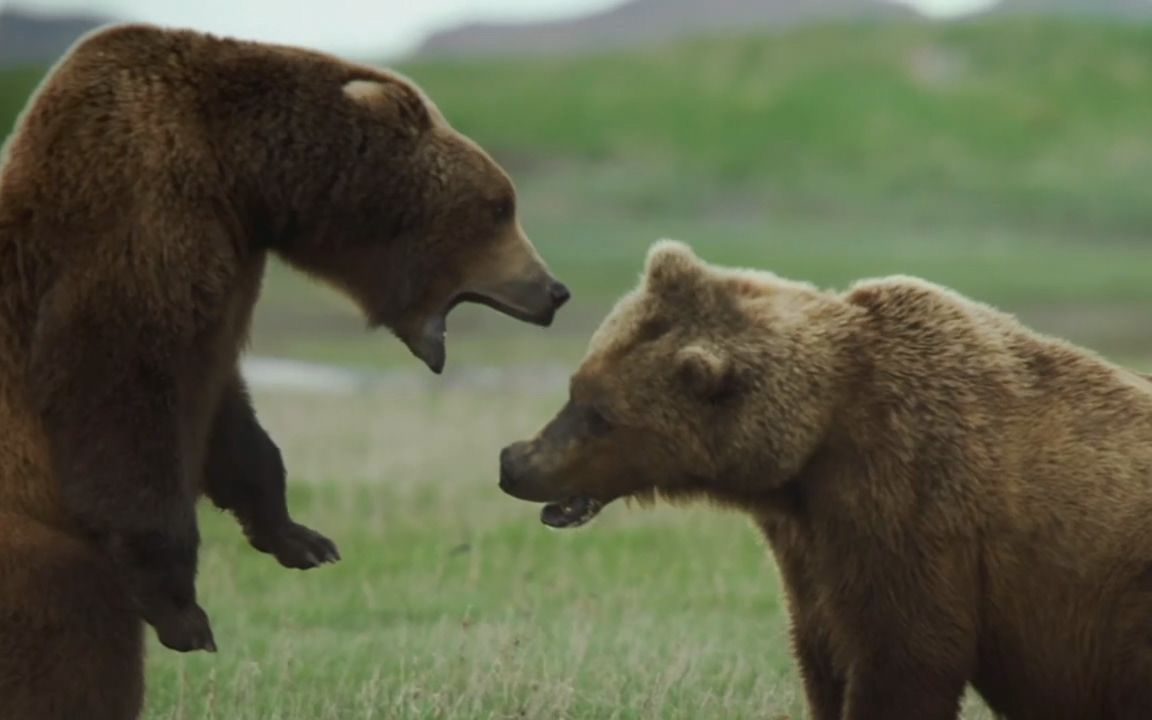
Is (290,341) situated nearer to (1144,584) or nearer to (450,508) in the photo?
(450,508)

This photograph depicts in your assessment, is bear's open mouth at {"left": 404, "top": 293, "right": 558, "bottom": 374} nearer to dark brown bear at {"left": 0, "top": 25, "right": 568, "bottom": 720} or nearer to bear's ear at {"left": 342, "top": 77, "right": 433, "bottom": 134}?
dark brown bear at {"left": 0, "top": 25, "right": 568, "bottom": 720}

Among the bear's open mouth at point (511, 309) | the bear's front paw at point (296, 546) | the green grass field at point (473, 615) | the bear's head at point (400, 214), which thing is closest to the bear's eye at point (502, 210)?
the bear's head at point (400, 214)

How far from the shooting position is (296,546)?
6.11 m

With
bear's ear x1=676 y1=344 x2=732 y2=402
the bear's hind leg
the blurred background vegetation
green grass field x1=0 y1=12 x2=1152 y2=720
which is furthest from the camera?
the blurred background vegetation

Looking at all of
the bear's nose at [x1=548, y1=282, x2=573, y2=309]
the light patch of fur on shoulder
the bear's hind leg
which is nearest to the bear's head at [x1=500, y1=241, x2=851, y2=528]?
the bear's nose at [x1=548, y1=282, x2=573, y2=309]

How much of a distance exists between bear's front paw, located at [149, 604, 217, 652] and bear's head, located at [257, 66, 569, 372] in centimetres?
99

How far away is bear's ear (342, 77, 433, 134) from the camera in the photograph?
18.0 ft

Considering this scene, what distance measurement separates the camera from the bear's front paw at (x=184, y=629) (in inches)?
203

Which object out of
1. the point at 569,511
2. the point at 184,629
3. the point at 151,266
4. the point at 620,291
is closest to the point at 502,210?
the point at 569,511

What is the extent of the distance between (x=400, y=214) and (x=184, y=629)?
4.13 feet

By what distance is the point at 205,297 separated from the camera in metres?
5.13

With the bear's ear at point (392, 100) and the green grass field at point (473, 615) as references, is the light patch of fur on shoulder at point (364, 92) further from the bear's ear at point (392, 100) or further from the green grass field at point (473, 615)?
the green grass field at point (473, 615)

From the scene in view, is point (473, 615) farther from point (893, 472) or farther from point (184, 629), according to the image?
point (893, 472)

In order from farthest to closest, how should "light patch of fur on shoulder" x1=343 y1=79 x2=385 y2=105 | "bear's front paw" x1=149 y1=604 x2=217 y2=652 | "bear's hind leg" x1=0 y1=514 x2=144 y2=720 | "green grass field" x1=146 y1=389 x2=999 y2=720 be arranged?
1. "green grass field" x1=146 y1=389 x2=999 y2=720
2. "light patch of fur on shoulder" x1=343 y1=79 x2=385 y2=105
3. "bear's front paw" x1=149 y1=604 x2=217 y2=652
4. "bear's hind leg" x1=0 y1=514 x2=144 y2=720
